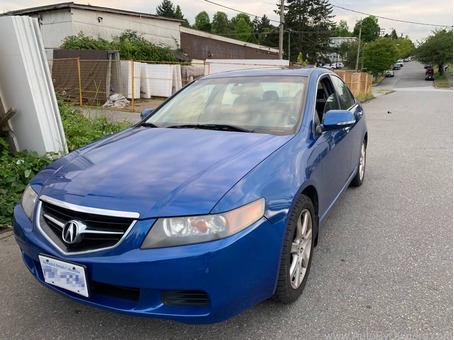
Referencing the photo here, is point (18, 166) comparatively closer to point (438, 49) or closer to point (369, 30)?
point (438, 49)

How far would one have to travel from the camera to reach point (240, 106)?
313 centimetres

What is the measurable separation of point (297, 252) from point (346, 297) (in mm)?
482

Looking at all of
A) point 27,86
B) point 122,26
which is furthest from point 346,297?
point 122,26

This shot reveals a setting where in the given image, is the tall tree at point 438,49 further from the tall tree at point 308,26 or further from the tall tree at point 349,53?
the tall tree at point 308,26

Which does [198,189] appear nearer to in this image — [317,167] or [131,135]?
[317,167]

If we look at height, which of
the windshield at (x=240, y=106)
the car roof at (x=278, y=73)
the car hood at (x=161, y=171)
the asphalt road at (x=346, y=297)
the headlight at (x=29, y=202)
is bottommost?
the asphalt road at (x=346, y=297)

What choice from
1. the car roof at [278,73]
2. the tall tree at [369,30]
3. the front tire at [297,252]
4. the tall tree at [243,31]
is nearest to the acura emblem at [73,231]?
the front tire at [297,252]

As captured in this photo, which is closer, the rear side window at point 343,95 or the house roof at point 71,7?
the rear side window at point 343,95

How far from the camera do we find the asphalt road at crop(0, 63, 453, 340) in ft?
7.22

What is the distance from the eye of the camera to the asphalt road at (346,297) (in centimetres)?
220

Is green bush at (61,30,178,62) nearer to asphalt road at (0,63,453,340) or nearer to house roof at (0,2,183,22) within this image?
house roof at (0,2,183,22)

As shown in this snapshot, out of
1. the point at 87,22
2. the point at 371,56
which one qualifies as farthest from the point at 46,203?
the point at 371,56

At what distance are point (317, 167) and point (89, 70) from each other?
1492 cm

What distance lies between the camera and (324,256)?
10.1 ft
